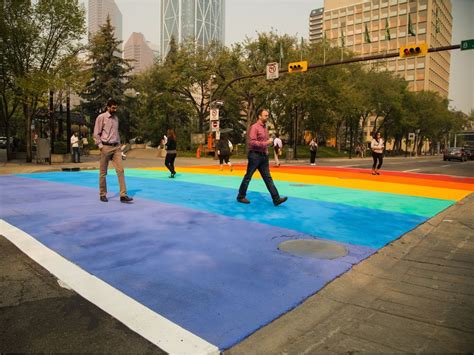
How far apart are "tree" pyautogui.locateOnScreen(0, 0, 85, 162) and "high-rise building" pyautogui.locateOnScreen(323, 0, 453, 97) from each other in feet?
314

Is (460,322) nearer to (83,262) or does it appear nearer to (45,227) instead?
(83,262)

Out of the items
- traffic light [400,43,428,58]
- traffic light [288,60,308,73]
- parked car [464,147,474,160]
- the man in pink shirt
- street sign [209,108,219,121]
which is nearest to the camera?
the man in pink shirt

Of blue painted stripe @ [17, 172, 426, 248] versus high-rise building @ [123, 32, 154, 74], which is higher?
high-rise building @ [123, 32, 154, 74]

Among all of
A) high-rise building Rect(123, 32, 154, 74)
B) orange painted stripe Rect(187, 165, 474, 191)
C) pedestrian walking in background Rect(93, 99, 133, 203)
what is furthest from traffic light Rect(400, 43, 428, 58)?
high-rise building Rect(123, 32, 154, 74)

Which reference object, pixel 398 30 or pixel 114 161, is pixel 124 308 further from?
pixel 398 30

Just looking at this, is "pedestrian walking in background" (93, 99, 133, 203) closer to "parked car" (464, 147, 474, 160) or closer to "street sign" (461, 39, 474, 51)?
"street sign" (461, 39, 474, 51)

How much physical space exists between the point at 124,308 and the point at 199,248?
68.9 inches

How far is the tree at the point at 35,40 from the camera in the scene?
19.6 metres

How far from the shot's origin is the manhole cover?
14.6 ft

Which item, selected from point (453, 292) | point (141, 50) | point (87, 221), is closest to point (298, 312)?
point (453, 292)

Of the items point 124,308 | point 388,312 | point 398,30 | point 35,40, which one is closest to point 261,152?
point 388,312

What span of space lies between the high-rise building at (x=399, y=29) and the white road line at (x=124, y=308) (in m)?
110

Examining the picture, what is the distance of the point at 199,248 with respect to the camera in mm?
4645

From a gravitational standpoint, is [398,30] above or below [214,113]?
above
